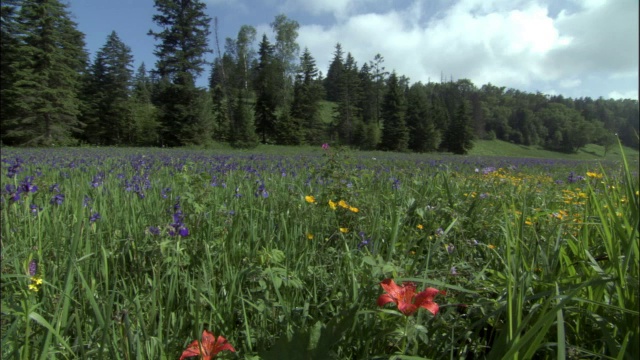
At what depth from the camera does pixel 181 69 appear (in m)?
32.6

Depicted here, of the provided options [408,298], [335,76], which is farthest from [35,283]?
[335,76]

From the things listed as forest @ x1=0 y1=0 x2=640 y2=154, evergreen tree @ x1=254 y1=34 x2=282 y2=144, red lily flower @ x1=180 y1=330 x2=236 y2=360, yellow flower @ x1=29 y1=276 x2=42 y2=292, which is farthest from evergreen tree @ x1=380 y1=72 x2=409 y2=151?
red lily flower @ x1=180 y1=330 x2=236 y2=360

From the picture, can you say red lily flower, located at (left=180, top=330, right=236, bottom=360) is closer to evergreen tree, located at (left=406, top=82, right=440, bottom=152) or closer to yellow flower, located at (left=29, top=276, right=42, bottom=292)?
yellow flower, located at (left=29, top=276, right=42, bottom=292)

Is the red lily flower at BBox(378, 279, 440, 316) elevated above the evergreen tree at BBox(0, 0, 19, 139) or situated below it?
below

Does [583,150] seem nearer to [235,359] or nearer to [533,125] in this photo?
[533,125]

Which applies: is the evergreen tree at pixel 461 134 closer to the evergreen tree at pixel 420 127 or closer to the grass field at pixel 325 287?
the evergreen tree at pixel 420 127

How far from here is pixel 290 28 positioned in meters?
35.5

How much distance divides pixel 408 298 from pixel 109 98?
155 ft

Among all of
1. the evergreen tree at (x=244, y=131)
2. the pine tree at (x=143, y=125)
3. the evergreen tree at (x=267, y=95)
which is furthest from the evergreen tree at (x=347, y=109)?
the pine tree at (x=143, y=125)

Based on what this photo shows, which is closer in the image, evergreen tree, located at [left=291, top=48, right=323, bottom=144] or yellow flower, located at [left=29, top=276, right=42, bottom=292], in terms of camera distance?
yellow flower, located at [left=29, top=276, right=42, bottom=292]

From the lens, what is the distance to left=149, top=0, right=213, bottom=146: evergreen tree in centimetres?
3256

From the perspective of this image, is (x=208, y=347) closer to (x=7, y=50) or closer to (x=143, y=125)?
(x=7, y=50)

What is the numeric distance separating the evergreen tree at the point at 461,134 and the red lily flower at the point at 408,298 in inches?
2057

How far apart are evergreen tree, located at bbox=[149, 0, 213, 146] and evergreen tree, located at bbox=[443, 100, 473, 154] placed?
3407 cm
